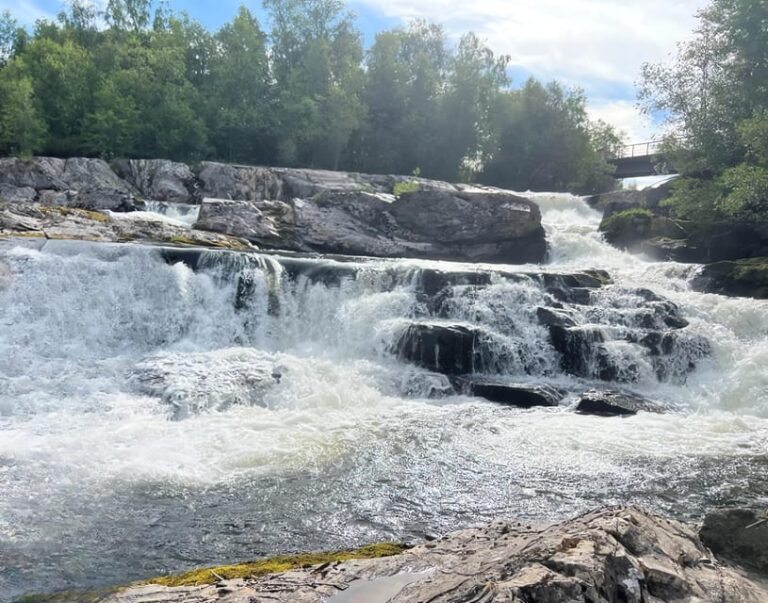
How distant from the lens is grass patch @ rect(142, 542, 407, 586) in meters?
4.76

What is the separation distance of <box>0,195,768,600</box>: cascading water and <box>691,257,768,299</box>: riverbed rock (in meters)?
0.51

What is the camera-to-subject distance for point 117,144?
105 feet

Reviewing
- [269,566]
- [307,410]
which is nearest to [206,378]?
[307,410]

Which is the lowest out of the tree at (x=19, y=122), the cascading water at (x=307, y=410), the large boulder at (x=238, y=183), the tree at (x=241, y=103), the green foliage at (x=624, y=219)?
the cascading water at (x=307, y=410)

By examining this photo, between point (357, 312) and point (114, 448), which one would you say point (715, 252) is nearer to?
point (357, 312)

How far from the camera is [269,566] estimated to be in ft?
16.5

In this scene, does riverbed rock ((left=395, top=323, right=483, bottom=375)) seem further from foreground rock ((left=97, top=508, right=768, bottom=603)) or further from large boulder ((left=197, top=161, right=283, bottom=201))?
large boulder ((left=197, top=161, right=283, bottom=201))

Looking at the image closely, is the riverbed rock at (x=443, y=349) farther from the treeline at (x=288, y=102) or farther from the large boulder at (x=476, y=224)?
the treeline at (x=288, y=102)

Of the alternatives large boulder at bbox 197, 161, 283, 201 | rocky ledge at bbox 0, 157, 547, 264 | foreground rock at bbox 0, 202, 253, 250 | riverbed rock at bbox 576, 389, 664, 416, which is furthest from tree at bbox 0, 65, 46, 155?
riverbed rock at bbox 576, 389, 664, 416

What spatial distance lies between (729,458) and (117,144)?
30822 millimetres

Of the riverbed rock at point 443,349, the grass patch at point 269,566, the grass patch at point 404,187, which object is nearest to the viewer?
the grass patch at point 269,566

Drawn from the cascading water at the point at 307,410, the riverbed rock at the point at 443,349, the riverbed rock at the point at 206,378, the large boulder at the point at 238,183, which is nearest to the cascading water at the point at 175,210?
the large boulder at the point at 238,183

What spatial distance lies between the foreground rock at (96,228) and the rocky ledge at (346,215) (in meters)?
1.79

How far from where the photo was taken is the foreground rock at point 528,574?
2.96 metres
